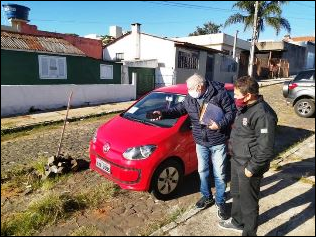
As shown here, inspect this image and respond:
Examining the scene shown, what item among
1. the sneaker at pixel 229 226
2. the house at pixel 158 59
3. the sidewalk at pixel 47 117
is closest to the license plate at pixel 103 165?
the sneaker at pixel 229 226

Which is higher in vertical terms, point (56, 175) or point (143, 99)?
point (143, 99)

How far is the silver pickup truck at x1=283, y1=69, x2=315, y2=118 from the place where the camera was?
10.4 m

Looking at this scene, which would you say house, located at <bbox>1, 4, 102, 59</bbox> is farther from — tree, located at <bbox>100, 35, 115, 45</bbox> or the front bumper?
the front bumper

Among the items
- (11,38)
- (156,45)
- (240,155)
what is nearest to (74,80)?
(11,38)

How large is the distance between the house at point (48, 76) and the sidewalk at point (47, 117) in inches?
38.1

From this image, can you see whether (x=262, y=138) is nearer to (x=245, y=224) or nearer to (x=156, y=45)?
(x=245, y=224)

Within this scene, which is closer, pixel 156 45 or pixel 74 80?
pixel 74 80

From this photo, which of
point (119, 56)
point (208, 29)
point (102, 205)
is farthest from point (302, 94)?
point (208, 29)

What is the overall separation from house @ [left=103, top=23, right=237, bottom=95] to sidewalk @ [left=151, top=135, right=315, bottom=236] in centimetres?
1410

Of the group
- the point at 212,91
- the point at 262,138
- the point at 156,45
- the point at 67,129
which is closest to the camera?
the point at 262,138

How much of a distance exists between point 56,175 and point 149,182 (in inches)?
78.7

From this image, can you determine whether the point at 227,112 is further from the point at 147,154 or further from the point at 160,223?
the point at 160,223

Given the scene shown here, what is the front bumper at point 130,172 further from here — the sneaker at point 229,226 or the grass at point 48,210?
the sneaker at point 229,226

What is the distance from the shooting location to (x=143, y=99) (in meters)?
5.61
